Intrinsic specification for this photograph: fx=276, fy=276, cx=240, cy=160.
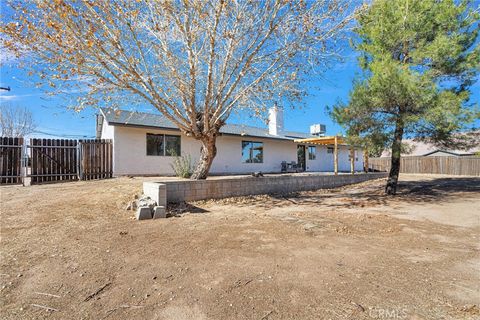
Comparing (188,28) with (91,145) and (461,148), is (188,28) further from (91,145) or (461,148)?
(461,148)

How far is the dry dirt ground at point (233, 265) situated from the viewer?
93.4 inches

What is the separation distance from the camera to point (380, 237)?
15.1 ft

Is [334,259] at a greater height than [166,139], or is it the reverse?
[166,139]

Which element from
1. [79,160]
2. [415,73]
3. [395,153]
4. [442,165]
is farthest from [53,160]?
[442,165]

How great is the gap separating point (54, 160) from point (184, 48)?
7.22m

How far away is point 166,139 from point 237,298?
12.2 m

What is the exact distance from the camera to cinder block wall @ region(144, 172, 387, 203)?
716 cm

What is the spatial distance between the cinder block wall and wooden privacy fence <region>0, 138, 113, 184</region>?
235 inches

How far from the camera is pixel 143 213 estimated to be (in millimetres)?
5500

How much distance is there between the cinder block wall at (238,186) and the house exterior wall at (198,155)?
5.79 m

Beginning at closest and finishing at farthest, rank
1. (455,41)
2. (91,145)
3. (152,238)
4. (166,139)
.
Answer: (152,238) < (455,41) < (91,145) < (166,139)

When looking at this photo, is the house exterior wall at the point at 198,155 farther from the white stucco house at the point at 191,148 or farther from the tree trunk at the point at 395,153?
the tree trunk at the point at 395,153

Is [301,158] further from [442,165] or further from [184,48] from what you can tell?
[184,48]

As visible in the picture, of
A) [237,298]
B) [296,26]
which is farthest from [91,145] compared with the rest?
[237,298]
